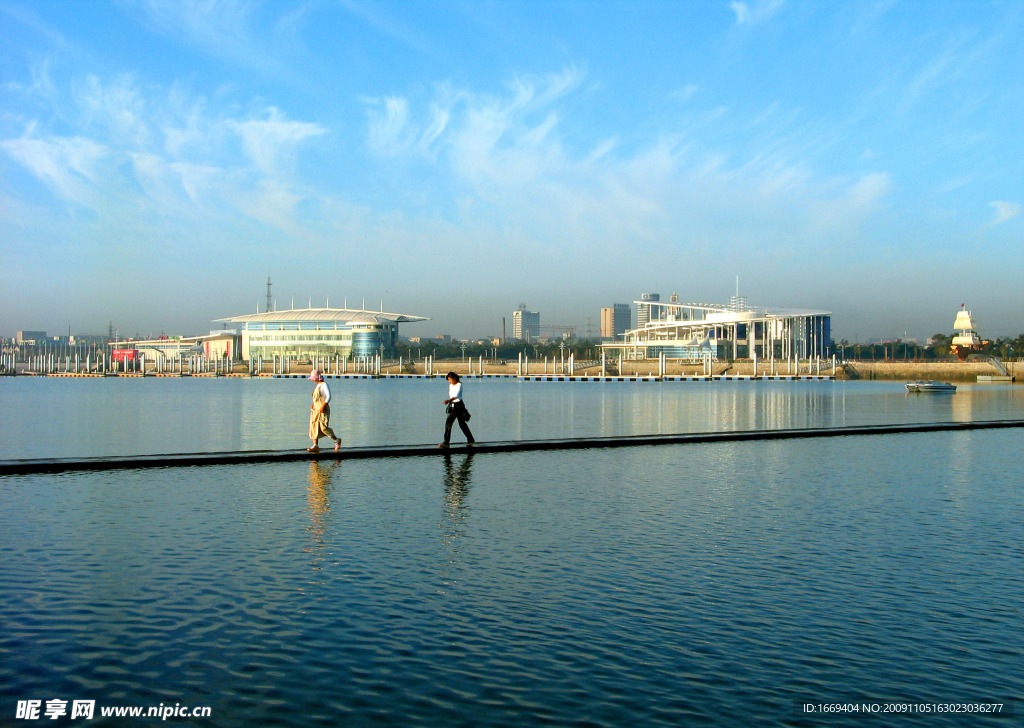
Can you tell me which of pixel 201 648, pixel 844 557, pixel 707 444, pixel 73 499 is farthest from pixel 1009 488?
pixel 73 499

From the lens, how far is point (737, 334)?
171125mm

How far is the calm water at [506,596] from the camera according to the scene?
514cm

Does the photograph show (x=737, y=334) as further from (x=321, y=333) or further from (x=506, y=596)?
(x=506, y=596)

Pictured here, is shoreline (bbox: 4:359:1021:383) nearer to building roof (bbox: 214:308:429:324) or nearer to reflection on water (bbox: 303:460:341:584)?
building roof (bbox: 214:308:429:324)

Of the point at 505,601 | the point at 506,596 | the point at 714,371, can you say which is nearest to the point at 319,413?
the point at 506,596

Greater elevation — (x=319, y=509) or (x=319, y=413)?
(x=319, y=413)

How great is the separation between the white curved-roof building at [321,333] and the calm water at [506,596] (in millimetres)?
163472

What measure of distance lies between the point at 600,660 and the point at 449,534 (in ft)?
13.5

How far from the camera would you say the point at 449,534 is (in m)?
9.62

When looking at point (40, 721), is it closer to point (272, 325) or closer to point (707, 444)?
point (707, 444)

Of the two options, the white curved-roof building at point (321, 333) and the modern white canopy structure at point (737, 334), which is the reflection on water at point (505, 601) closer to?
the modern white canopy structure at point (737, 334)

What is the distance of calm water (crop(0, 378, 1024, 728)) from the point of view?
5145mm

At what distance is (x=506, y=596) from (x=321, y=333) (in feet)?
579

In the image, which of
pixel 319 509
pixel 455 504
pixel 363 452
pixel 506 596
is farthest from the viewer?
pixel 363 452
